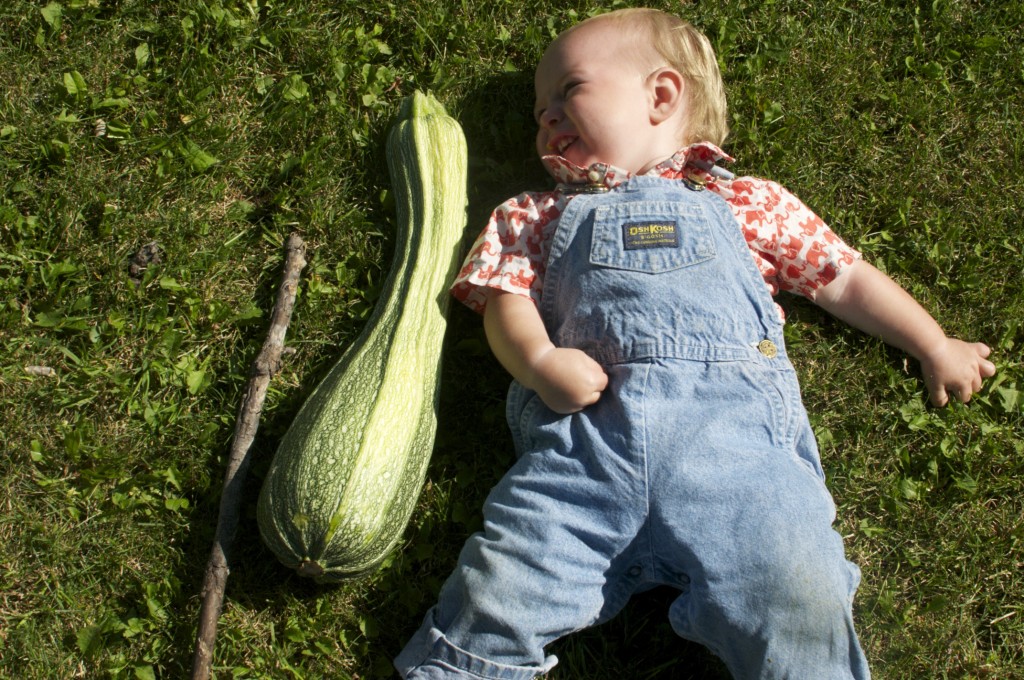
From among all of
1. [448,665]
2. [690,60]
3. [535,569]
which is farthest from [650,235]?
[448,665]

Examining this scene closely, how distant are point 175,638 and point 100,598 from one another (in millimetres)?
326

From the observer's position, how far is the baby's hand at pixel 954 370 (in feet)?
11.9

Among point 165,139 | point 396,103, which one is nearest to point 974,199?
point 396,103

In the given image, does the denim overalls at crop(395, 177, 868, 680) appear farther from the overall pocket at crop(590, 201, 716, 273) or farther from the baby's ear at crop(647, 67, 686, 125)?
the baby's ear at crop(647, 67, 686, 125)

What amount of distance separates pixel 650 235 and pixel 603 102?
60 centimetres

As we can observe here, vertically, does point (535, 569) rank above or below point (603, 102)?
below

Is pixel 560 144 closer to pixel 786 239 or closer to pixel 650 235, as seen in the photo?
pixel 650 235

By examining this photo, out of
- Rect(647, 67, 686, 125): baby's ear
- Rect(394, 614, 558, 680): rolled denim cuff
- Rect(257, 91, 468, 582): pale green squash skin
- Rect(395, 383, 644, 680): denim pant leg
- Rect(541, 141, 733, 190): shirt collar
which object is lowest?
Rect(394, 614, 558, 680): rolled denim cuff

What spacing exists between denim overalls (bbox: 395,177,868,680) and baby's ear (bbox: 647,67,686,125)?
1.33 ft

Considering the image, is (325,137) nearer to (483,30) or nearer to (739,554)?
(483,30)

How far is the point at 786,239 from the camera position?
3.49 m

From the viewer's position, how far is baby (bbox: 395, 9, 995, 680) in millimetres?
2939

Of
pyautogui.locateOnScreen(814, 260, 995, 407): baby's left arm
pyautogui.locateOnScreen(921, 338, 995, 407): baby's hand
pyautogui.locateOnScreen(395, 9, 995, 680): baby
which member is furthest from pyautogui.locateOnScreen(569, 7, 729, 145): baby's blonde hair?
pyautogui.locateOnScreen(921, 338, 995, 407): baby's hand

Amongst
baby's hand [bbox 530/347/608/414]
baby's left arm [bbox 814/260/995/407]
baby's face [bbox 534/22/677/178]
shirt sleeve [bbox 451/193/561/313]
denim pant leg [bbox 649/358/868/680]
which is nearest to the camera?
denim pant leg [bbox 649/358/868/680]
